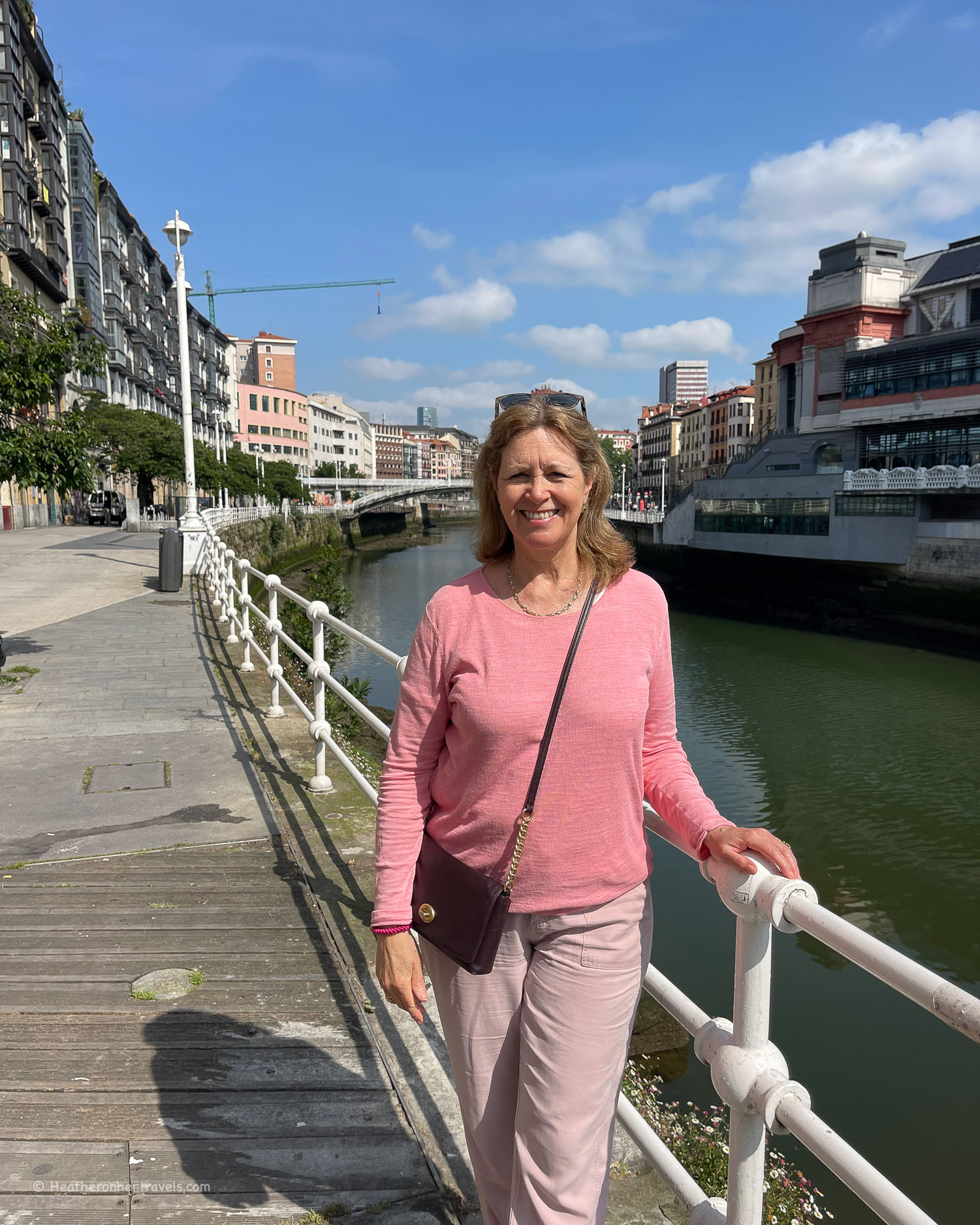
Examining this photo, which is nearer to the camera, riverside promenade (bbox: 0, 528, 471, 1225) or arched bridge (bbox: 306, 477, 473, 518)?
riverside promenade (bbox: 0, 528, 471, 1225)

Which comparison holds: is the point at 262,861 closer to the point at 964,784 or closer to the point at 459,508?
the point at 964,784

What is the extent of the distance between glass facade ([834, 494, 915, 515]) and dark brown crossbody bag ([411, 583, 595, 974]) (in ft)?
117

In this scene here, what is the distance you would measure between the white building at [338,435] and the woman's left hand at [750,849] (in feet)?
399

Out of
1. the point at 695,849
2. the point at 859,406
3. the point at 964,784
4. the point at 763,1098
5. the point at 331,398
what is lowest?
the point at 964,784

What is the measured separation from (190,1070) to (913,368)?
161ft

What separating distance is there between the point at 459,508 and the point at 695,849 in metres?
139

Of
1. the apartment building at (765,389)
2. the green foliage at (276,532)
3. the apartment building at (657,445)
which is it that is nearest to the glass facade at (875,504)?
the green foliage at (276,532)

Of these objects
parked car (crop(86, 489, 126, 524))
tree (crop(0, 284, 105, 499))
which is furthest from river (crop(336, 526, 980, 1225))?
parked car (crop(86, 489, 126, 524))

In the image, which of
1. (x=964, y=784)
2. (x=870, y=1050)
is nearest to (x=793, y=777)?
(x=964, y=784)

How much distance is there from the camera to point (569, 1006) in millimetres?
1621

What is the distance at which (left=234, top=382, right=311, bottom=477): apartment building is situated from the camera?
345 ft

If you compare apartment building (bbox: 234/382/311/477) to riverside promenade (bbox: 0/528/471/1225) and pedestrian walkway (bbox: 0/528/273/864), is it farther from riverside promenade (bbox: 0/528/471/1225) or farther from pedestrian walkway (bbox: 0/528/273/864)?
riverside promenade (bbox: 0/528/471/1225)

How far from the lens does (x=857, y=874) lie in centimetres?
1029

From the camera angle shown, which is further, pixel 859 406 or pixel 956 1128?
pixel 859 406
